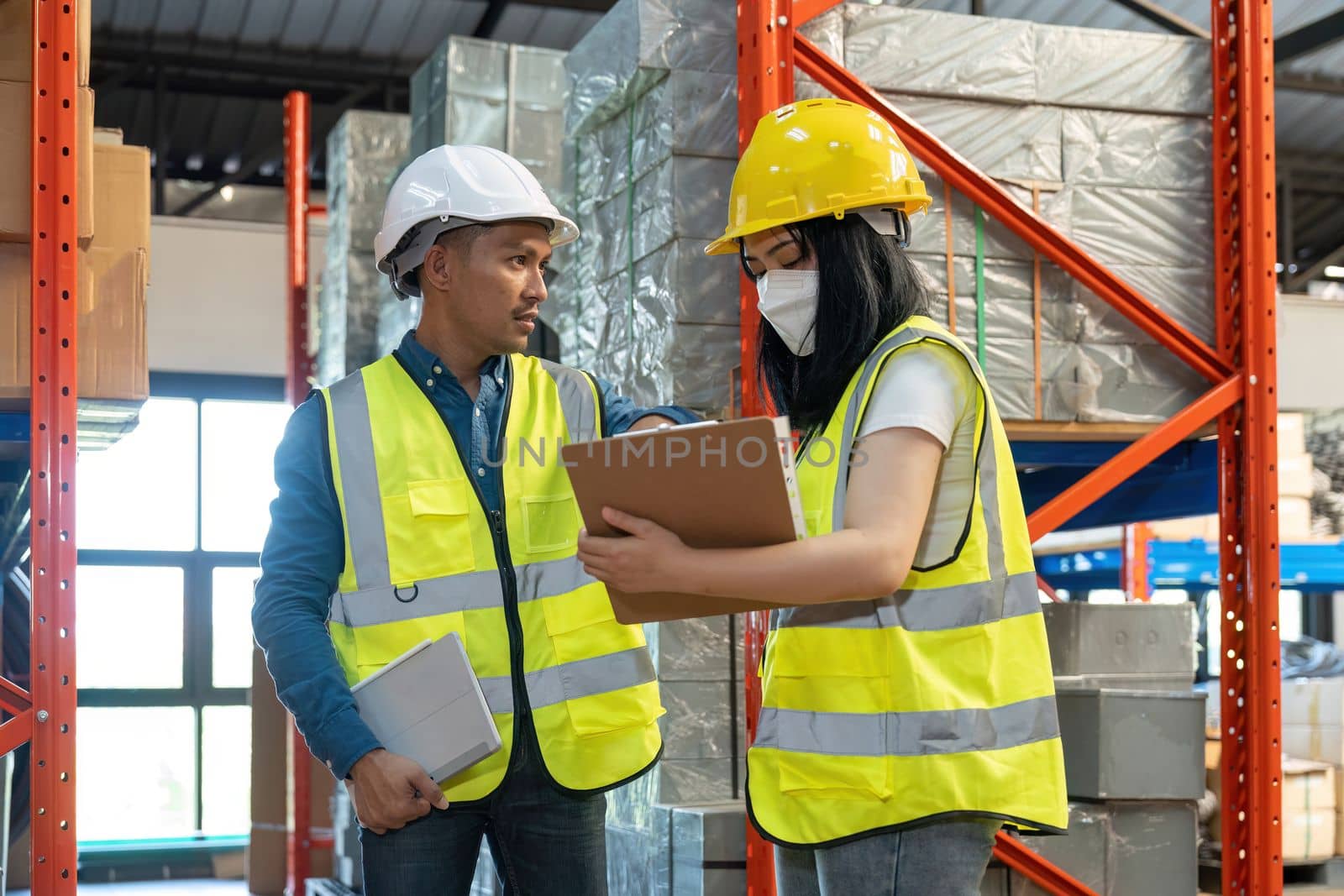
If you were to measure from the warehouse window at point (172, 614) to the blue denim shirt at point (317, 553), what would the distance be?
9.84m

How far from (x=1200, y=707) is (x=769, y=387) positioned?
2572mm

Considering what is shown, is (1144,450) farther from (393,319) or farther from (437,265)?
Result: (393,319)

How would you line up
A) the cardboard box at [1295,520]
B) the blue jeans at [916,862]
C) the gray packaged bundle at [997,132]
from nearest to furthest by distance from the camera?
1. the blue jeans at [916,862]
2. the gray packaged bundle at [997,132]
3. the cardboard box at [1295,520]

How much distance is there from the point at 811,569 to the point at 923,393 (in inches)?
11.2

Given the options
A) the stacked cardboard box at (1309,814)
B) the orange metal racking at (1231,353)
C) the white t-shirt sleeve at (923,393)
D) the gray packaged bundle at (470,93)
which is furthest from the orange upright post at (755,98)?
the stacked cardboard box at (1309,814)

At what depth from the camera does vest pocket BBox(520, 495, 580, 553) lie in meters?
2.35

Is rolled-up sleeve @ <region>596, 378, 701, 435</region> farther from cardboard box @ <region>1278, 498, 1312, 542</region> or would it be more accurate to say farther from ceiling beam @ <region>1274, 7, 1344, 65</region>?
ceiling beam @ <region>1274, 7, 1344, 65</region>

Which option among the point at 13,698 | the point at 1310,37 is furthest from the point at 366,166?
the point at 1310,37

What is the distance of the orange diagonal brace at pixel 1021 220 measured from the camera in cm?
382

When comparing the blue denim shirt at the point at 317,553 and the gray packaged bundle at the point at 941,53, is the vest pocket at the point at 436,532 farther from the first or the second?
the gray packaged bundle at the point at 941,53

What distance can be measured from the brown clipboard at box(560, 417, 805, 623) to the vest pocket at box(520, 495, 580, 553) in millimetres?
441

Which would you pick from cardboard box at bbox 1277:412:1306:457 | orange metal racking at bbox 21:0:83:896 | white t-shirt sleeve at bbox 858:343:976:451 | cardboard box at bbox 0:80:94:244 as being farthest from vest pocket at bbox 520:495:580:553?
cardboard box at bbox 1277:412:1306:457

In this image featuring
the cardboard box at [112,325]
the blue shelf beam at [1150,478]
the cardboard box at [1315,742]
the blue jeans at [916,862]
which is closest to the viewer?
the blue jeans at [916,862]

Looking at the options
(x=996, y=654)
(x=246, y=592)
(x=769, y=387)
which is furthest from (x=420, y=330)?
(x=246, y=592)
